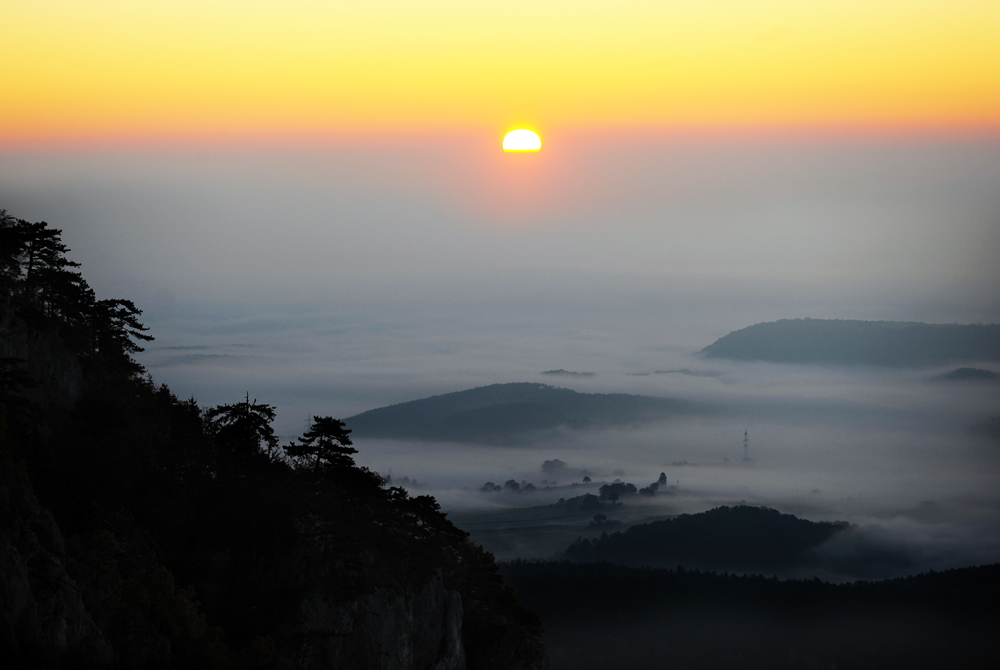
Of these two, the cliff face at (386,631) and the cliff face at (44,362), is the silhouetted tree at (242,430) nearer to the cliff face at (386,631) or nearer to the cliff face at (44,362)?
the cliff face at (44,362)

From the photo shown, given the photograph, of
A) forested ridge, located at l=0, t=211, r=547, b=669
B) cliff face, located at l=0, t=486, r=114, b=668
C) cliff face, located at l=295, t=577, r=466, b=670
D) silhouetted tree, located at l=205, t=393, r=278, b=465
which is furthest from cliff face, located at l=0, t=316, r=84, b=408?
cliff face, located at l=295, t=577, r=466, b=670

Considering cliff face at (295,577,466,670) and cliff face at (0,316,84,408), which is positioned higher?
cliff face at (0,316,84,408)

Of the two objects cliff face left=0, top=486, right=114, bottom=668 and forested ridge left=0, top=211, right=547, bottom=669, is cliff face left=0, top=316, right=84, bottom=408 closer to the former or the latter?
forested ridge left=0, top=211, right=547, bottom=669

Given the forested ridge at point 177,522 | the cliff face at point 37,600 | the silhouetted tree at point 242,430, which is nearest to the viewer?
the cliff face at point 37,600

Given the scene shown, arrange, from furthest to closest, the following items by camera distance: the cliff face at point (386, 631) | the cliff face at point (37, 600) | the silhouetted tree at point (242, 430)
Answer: the silhouetted tree at point (242, 430) < the cliff face at point (386, 631) < the cliff face at point (37, 600)

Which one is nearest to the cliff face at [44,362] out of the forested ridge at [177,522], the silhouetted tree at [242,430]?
the forested ridge at [177,522]

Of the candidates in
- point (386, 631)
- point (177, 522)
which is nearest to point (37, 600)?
point (177, 522)

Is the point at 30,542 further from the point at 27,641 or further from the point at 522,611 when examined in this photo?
the point at 522,611
